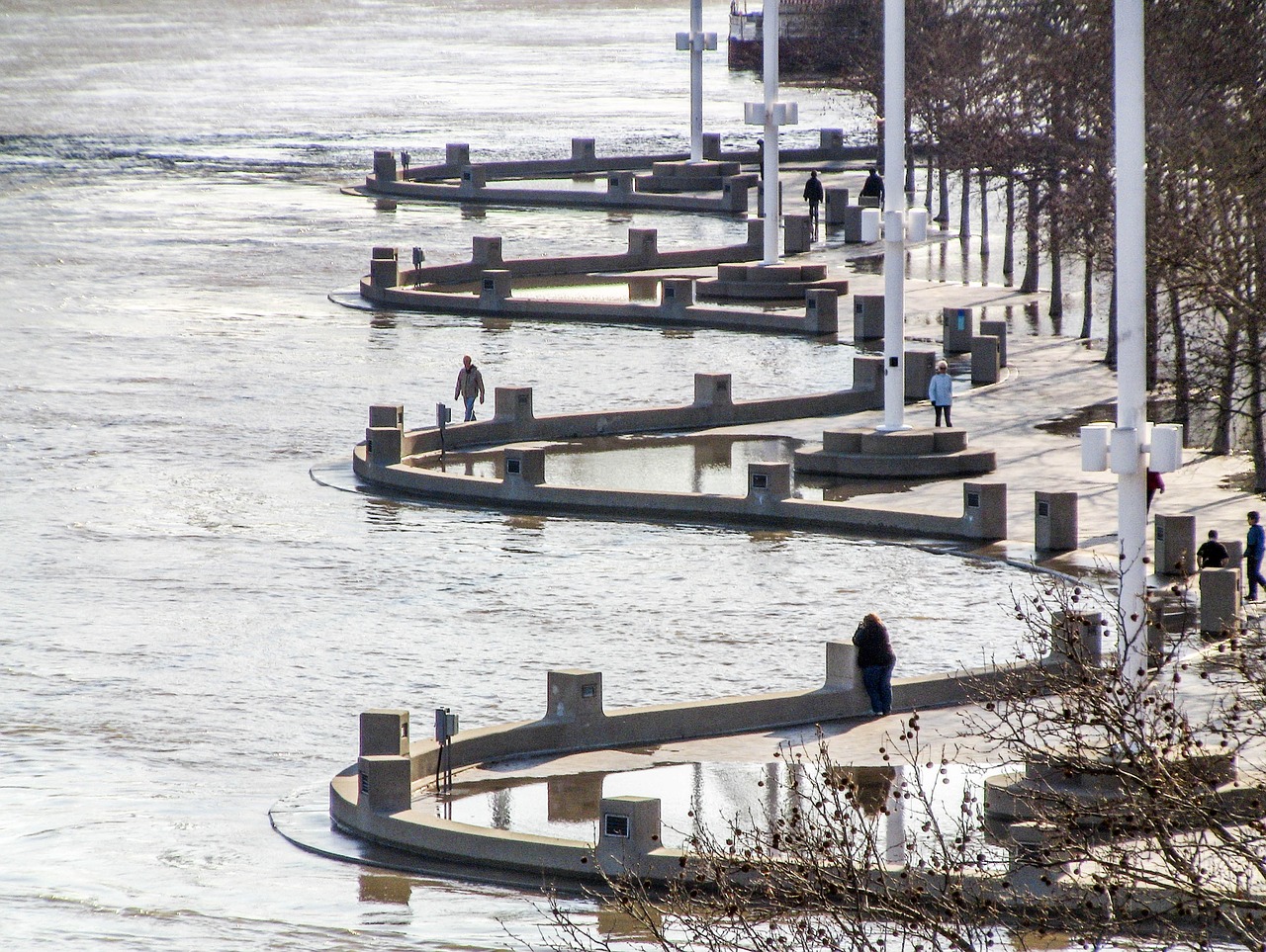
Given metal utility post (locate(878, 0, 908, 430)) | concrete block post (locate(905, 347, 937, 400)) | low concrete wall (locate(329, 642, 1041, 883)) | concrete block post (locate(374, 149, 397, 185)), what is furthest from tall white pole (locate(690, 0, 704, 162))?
low concrete wall (locate(329, 642, 1041, 883))

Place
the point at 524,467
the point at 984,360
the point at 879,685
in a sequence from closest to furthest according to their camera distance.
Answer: the point at 879,685, the point at 524,467, the point at 984,360

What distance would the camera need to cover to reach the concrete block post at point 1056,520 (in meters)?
26.3

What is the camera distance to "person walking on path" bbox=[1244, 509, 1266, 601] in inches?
945

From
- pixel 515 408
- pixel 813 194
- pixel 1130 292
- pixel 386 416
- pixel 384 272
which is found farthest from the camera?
pixel 813 194

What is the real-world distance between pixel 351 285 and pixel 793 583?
91.1 feet

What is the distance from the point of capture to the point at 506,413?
3394 cm

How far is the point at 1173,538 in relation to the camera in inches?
983

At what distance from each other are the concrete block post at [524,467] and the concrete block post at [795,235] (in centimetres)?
2714

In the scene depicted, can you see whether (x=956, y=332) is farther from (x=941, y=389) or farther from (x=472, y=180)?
(x=472, y=180)

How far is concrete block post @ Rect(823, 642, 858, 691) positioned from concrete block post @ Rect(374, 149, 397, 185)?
→ 52.2 metres

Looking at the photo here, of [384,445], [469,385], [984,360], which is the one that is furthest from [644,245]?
[384,445]

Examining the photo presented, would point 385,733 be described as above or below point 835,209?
below

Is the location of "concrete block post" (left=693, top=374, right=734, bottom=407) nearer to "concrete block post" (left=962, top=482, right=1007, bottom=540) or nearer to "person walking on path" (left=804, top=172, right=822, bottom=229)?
"concrete block post" (left=962, top=482, right=1007, bottom=540)

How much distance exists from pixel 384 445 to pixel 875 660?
42.0ft
